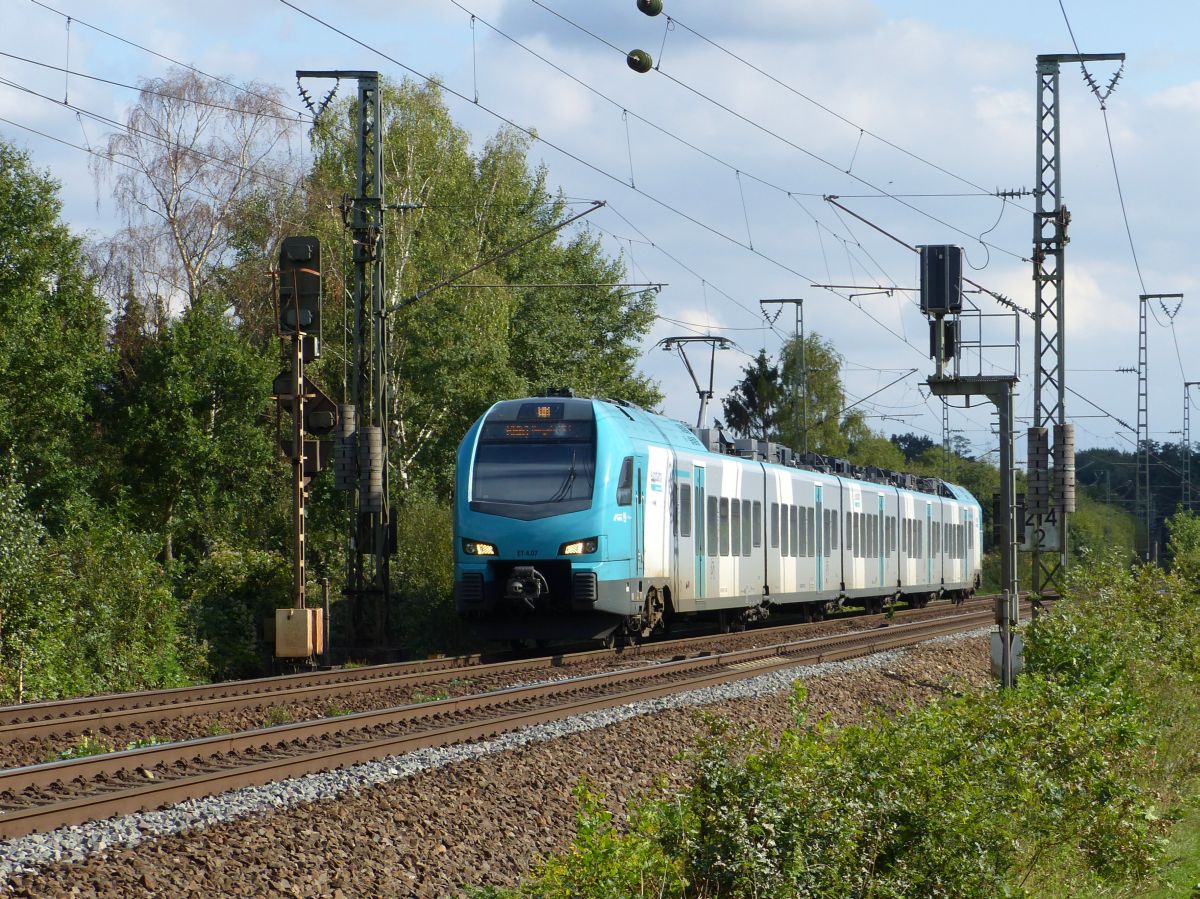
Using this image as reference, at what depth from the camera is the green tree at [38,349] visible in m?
35.5

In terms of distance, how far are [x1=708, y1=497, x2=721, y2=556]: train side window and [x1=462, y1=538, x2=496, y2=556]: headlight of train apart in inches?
189

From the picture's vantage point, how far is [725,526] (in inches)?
947

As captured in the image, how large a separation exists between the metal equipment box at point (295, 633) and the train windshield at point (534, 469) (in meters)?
2.72

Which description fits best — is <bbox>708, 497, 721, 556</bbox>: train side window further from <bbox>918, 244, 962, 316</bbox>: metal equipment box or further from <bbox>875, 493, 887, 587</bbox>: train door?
<bbox>875, 493, 887, 587</bbox>: train door

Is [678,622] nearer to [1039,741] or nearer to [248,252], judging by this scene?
[1039,741]

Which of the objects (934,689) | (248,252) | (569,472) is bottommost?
(934,689)

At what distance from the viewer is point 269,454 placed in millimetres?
39750

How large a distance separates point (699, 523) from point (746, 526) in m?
2.49

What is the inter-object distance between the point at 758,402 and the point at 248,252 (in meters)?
39.6

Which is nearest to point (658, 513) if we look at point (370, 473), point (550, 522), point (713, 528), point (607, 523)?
point (607, 523)

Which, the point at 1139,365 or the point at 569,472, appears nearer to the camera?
the point at 569,472

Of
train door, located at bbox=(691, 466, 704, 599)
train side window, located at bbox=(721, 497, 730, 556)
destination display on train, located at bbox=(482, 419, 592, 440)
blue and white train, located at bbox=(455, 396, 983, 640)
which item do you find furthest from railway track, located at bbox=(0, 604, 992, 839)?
train side window, located at bbox=(721, 497, 730, 556)

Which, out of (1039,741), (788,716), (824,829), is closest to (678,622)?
(788,716)

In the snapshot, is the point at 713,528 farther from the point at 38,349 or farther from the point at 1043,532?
the point at 38,349
